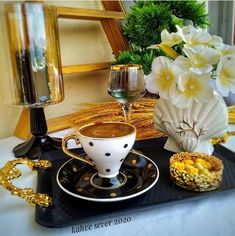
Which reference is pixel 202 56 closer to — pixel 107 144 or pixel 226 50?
pixel 226 50

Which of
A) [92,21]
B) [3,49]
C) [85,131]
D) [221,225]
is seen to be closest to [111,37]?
[92,21]

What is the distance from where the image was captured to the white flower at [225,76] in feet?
1.31

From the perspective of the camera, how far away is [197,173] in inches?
13.8

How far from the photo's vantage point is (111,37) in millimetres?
858

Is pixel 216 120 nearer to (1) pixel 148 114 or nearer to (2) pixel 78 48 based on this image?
(1) pixel 148 114

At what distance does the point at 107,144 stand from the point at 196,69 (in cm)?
18

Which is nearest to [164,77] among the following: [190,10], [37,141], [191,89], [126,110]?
[191,89]

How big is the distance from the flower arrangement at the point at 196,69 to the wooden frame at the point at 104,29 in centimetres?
33

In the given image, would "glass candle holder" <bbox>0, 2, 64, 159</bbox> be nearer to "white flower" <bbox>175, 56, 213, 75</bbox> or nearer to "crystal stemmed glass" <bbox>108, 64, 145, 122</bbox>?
"crystal stemmed glass" <bbox>108, 64, 145, 122</bbox>

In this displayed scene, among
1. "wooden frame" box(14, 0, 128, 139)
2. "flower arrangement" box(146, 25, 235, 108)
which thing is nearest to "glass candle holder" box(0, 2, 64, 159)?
"wooden frame" box(14, 0, 128, 139)

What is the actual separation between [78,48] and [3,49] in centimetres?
Result: 37

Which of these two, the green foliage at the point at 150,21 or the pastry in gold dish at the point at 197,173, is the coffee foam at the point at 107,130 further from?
the green foliage at the point at 150,21

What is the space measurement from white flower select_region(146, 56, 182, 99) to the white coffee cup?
0.10m

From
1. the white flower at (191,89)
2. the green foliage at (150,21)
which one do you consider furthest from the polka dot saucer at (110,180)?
the green foliage at (150,21)
